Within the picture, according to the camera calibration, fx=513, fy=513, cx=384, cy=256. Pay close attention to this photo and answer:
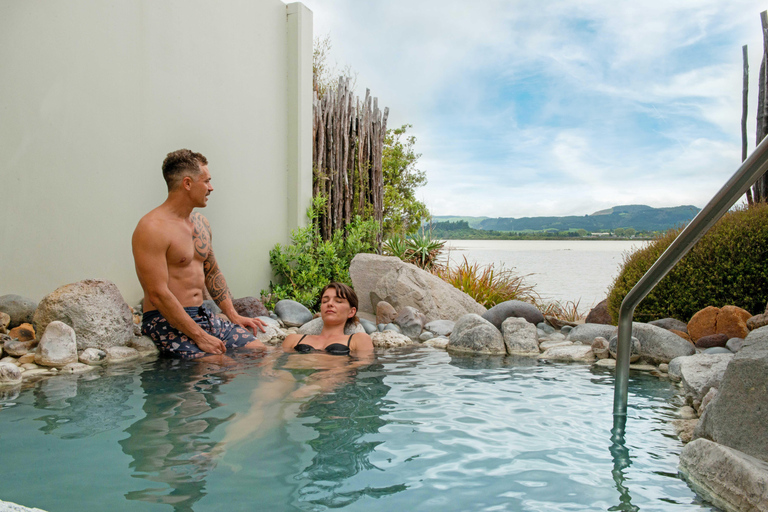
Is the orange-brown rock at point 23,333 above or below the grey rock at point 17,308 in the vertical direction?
below

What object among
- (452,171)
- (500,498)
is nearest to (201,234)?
(500,498)

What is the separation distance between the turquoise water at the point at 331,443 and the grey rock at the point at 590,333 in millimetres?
1389

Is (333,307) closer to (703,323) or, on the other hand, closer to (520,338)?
(520,338)

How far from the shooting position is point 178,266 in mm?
4191

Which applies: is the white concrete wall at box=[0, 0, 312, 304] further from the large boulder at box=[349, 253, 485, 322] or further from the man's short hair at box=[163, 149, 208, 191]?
the large boulder at box=[349, 253, 485, 322]

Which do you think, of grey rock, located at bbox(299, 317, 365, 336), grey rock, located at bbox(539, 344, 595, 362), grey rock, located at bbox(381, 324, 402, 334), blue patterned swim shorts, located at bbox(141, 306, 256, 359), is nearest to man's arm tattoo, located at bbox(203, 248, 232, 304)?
blue patterned swim shorts, located at bbox(141, 306, 256, 359)

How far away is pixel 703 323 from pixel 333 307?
3.59 meters

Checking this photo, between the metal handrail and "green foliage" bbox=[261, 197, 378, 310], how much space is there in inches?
188

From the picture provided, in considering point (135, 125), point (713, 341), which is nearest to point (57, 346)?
point (135, 125)

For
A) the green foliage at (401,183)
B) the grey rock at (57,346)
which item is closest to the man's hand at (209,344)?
the grey rock at (57,346)

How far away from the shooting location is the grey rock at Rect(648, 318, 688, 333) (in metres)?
5.18

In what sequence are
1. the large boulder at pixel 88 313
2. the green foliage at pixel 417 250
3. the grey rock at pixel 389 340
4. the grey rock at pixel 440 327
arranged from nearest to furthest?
the large boulder at pixel 88 313 → the grey rock at pixel 389 340 → the grey rock at pixel 440 327 → the green foliage at pixel 417 250

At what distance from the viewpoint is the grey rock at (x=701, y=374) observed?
3102 millimetres

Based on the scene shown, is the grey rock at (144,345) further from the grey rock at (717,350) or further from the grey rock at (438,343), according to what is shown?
the grey rock at (717,350)
